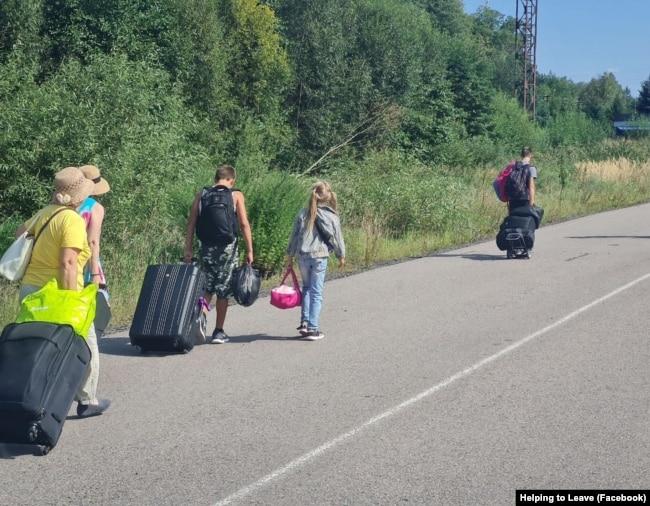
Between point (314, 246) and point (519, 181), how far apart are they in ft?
26.3

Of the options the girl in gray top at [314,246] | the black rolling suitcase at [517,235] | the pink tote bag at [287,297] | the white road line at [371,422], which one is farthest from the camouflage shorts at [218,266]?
the black rolling suitcase at [517,235]

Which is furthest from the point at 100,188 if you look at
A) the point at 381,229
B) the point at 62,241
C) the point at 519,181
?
the point at 381,229

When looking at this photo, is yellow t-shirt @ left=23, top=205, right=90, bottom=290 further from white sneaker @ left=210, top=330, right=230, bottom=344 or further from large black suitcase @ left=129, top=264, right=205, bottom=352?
white sneaker @ left=210, top=330, right=230, bottom=344

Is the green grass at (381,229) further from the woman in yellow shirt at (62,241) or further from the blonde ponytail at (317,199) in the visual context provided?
the woman in yellow shirt at (62,241)

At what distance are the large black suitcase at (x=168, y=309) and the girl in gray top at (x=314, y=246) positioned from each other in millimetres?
1222

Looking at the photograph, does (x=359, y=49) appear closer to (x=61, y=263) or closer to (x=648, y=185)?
(x=648, y=185)

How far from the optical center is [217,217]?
1030cm

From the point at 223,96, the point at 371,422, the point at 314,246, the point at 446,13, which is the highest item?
the point at 446,13

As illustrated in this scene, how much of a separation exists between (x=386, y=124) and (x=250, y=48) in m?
7.85

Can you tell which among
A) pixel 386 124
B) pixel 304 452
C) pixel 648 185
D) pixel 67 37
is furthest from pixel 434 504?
pixel 386 124

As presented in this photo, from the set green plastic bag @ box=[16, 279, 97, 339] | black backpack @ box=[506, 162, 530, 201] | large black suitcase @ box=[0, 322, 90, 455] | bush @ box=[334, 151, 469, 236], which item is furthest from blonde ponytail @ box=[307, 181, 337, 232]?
bush @ box=[334, 151, 469, 236]

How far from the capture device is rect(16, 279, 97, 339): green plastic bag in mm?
7008

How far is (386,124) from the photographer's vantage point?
2093 inches

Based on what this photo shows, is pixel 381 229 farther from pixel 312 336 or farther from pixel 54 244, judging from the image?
pixel 54 244
